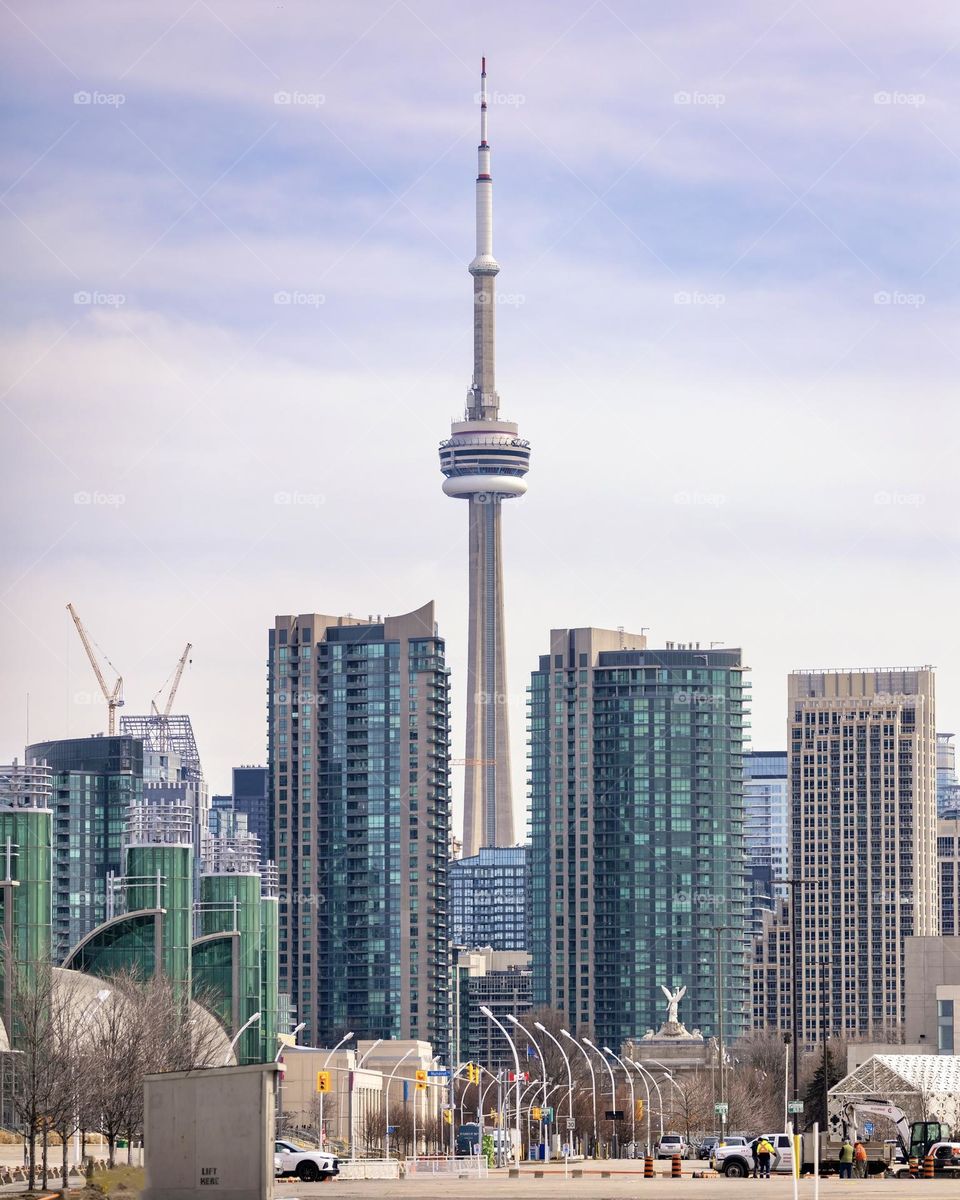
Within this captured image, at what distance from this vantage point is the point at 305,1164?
8231 cm

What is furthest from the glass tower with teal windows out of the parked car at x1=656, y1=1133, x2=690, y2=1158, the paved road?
the parked car at x1=656, y1=1133, x2=690, y2=1158

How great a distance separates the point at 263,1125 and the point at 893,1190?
2555 cm

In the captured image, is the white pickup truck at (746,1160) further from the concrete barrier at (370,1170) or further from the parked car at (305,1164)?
the parked car at (305,1164)

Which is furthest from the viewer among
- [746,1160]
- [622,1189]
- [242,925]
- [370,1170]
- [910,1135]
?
[242,925]

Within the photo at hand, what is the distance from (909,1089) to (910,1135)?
25.0ft

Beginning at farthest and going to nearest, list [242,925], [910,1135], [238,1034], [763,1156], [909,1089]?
[242,925], [238,1034], [909,1089], [910,1135], [763,1156]

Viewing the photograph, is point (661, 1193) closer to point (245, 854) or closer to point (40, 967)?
point (40, 967)

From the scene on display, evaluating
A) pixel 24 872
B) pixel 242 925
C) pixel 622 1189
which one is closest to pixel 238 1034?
pixel 242 925

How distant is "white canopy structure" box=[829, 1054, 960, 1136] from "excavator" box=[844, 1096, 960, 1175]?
0.95 meters

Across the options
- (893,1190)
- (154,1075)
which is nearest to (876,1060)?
(893,1190)

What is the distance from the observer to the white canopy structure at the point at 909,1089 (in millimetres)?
106500

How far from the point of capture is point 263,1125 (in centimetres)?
4766

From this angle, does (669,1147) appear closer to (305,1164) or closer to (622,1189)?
(305,1164)

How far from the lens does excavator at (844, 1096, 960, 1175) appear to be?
3455 inches
